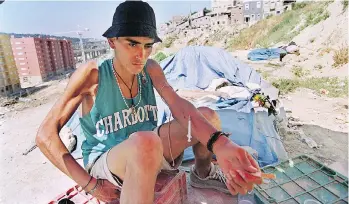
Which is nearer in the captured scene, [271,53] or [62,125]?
[62,125]

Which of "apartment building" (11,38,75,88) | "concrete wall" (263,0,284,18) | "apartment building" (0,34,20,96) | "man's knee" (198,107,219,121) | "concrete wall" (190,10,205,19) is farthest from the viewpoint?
"concrete wall" (190,10,205,19)

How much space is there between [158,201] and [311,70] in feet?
22.8


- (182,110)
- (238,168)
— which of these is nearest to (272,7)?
(182,110)

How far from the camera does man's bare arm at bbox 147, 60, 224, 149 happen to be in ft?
4.13

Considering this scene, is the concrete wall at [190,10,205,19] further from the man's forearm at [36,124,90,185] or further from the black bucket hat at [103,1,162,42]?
the man's forearm at [36,124,90,185]

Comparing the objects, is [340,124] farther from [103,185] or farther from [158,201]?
[103,185]

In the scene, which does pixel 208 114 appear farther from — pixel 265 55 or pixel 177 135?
pixel 265 55

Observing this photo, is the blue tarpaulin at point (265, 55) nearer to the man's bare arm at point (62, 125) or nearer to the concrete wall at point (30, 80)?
the concrete wall at point (30, 80)

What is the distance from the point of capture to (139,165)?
1.00 meters

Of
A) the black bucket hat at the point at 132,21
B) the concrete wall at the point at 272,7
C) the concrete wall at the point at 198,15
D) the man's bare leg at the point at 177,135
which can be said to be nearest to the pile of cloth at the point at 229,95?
the man's bare leg at the point at 177,135

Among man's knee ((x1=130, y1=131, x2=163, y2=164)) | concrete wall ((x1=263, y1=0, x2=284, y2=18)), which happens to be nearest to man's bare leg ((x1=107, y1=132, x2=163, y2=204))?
man's knee ((x1=130, y1=131, x2=163, y2=164))

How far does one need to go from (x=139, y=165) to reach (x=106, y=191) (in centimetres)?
33

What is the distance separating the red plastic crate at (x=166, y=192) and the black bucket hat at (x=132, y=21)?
0.82m

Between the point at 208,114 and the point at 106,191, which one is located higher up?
the point at 208,114
